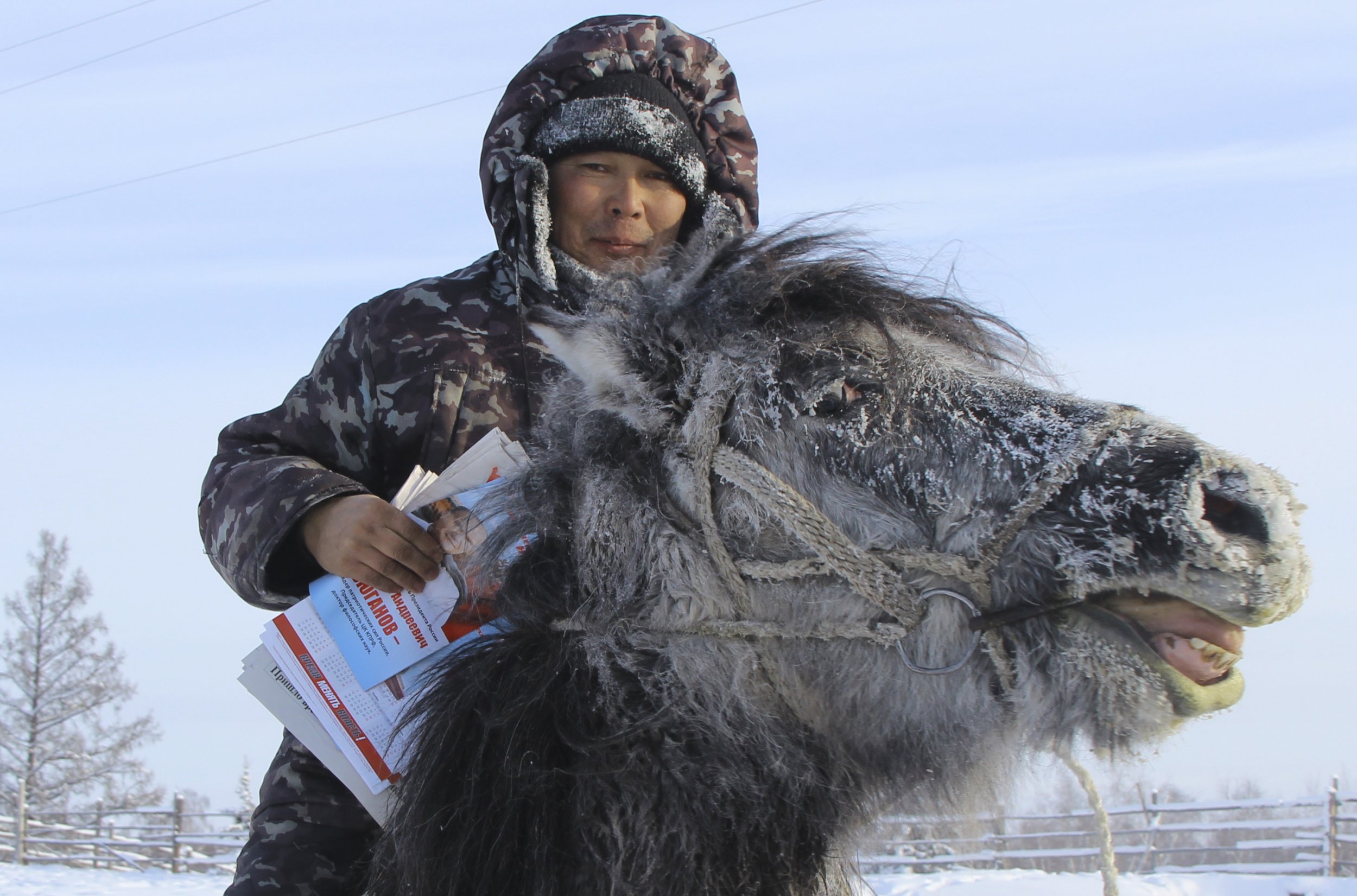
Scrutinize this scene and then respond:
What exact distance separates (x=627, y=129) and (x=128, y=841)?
51.3ft

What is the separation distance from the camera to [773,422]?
63.6 inches

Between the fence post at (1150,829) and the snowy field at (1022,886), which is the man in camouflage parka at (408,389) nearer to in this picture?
the snowy field at (1022,886)

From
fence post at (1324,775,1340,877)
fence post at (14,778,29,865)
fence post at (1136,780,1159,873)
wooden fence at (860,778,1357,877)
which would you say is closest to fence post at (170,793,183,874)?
fence post at (14,778,29,865)

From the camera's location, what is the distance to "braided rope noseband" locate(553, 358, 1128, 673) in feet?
4.84

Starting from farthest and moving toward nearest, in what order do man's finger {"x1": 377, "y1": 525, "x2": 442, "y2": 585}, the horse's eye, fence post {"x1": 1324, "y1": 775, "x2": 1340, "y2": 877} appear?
fence post {"x1": 1324, "y1": 775, "x2": 1340, "y2": 877} < man's finger {"x1": 377, "y1": 525, "x2": 442, "y2": 585} < the horse's eye

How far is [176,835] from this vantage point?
15.0 meters

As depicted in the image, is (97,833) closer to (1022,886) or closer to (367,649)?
(1022,886)

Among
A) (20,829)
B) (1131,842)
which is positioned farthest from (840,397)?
(20,829)

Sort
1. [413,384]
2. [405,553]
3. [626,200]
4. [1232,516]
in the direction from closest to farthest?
[1232,516]
[405,553]
[413,384]
[626,200]

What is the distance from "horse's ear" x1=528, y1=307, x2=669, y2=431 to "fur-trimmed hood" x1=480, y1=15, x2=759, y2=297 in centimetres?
65

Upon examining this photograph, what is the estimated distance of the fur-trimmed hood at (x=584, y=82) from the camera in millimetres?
2475

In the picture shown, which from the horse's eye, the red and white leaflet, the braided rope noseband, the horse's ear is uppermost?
the horse's ear

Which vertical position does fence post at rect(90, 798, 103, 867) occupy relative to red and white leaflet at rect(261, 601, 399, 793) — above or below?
below

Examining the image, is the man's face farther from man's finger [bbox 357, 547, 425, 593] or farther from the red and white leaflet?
the red and white leaflet
